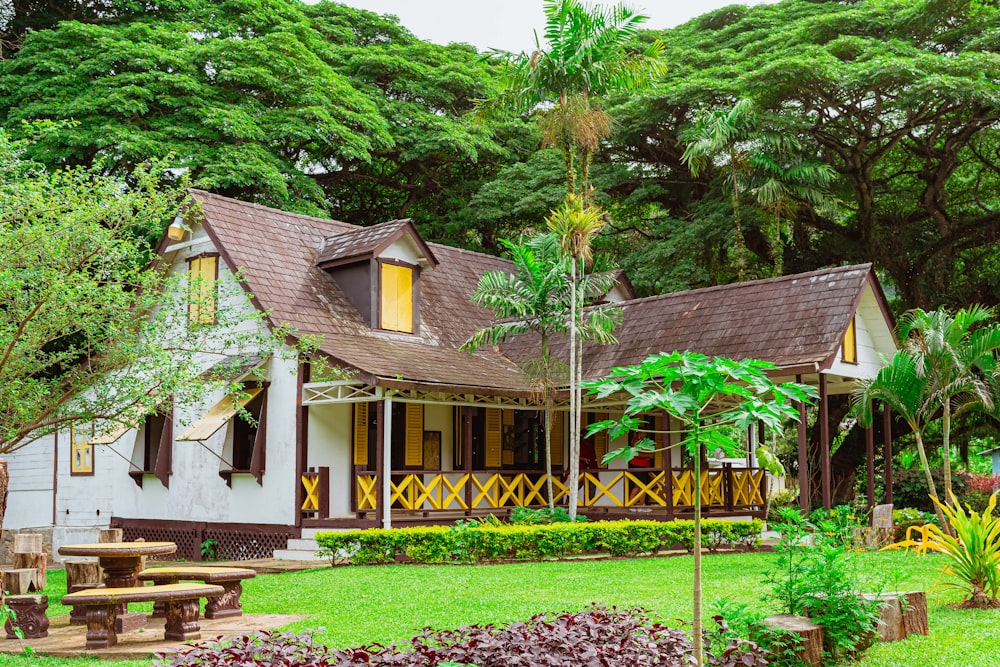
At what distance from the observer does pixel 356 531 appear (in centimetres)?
1708

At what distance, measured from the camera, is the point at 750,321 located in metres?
20.5

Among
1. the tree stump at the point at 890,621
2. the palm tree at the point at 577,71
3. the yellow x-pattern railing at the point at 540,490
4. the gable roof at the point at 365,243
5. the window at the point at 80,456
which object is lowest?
the tree stump at the point at 890,621

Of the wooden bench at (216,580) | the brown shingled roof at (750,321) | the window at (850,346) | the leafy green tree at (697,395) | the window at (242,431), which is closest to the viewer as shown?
the leafy green tree at (697,395)

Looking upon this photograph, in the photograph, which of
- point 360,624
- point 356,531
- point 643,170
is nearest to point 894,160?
point 643,170

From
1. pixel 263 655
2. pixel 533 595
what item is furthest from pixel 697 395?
pixel 533 595

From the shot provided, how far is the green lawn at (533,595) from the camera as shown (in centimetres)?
902

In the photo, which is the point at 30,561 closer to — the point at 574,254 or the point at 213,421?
the point at 213,421

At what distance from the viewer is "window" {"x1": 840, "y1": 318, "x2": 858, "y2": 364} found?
66.0 ft

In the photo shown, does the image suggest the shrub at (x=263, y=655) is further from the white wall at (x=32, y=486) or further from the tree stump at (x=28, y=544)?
the white wall at (x=32, y=486)

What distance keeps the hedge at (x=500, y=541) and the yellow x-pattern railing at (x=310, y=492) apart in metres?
1.40

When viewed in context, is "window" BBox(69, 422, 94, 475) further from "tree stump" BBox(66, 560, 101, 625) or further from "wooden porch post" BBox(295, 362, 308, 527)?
"tree stump" BBox(66, 560, 101, 625)

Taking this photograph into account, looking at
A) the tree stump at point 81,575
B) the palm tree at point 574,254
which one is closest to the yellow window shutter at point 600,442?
the palm tree at point 574,254

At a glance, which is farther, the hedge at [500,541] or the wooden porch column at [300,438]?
the wooden porch column at [300,438]

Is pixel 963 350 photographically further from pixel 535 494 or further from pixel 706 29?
pixel 706 29
